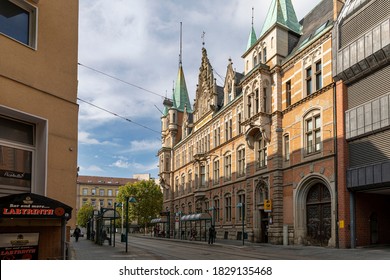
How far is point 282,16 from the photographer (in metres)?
36.2

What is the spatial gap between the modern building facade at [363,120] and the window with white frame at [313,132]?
2353 millimetres

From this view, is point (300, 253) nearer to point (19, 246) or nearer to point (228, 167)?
point (19, 246)

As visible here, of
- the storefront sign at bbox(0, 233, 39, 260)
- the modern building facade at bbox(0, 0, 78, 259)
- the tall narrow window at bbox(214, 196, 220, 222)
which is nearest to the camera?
the storefront sign at bbox(0, 233, 39, 260)

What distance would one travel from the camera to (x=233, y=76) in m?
46.1

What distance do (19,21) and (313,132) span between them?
22.7 metres

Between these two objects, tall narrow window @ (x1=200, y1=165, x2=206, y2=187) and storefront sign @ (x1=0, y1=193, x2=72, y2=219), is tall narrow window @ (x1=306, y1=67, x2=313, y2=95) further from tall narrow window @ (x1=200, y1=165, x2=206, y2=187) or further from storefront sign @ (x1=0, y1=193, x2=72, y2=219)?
tall narrow window @ (x1=200, y1=165, x2=206, y2=187)

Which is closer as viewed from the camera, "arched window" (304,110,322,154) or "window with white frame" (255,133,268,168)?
"arched window" (304,110,322,154)

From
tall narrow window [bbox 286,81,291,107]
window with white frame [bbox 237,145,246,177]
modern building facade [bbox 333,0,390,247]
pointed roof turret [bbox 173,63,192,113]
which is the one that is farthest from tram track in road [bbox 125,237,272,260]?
pointed roof turret [bbox 173,63,192,113]

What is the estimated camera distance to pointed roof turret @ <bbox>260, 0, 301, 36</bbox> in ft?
117

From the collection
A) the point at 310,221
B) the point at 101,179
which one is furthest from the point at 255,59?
the point at 101,179

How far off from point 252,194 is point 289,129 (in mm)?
7627

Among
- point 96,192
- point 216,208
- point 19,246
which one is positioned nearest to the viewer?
point 19,246

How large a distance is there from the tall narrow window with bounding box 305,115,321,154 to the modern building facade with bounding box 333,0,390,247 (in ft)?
7.68

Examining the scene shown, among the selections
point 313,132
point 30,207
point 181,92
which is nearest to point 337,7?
point 313,132
